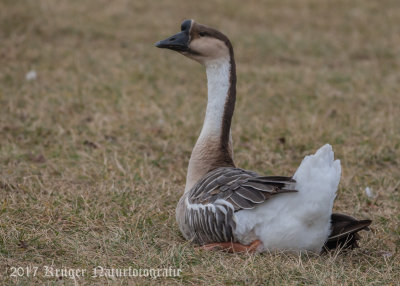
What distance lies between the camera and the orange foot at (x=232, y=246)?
3.78 meters

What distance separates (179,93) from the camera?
8.21 meters

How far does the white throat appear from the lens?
4.52 metres

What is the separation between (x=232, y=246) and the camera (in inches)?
151

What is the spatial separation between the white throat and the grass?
0.47 m

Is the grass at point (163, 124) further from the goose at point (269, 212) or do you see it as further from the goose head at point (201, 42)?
the goose head at point (201, 42)

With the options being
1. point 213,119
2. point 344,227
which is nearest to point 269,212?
point 344,227

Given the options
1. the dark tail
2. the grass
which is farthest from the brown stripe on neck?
the dark tail

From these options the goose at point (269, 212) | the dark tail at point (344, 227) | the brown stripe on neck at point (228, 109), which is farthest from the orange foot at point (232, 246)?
the brown stripe on neck at point (228, 109)

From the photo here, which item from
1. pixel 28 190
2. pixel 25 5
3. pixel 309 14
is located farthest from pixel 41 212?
pixel 309 14

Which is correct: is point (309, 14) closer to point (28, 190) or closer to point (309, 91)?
point (309, 91)

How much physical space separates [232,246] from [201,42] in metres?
1.58

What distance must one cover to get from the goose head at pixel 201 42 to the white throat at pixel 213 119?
0.07 meters

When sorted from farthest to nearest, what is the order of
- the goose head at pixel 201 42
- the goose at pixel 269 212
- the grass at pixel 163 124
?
the goose head at pixel 201 42, the grass at pixel 163 124, the goose at pixel 269 212

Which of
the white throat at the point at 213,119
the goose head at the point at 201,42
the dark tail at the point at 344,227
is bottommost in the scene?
the dark tail at the point at 344,227
